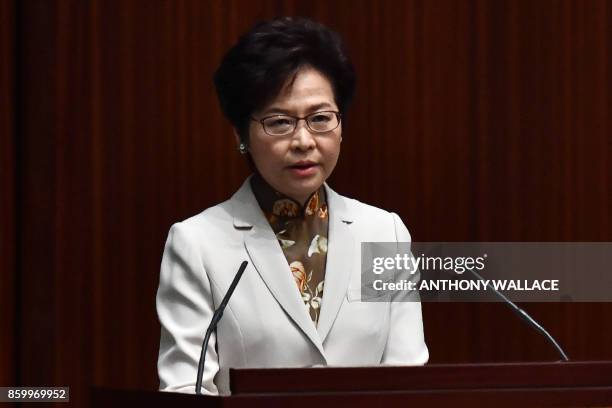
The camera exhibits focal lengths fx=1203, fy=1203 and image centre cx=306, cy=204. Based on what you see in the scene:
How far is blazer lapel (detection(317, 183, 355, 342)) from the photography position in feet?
7.82

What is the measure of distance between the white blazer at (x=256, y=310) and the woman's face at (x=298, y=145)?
4.2 inches

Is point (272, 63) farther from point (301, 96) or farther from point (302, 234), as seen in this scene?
point (302, 234)

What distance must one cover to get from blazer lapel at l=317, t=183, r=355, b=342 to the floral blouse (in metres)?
0.02

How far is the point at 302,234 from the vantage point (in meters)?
2.47

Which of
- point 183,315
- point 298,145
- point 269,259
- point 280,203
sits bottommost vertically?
point 183,315

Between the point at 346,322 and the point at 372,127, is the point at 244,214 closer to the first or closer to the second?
the point at 346,322

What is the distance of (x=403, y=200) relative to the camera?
10.3 feet

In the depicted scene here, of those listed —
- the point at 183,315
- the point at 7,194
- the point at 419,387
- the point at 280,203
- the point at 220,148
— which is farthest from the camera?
the point at 220,148

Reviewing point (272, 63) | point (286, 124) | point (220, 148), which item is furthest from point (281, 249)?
point (220, 148)

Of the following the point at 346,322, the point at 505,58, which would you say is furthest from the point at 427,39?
the point at 346,322

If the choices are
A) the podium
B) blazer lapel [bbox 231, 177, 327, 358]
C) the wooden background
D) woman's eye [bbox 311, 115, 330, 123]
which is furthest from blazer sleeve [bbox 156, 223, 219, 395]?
the wooden background

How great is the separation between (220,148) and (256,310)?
2.47 ft

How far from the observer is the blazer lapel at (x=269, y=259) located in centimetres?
235

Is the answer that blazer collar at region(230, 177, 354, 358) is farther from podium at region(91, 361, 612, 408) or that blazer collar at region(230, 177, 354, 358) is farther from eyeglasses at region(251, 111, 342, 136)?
podium at region(91, 361, 612, 408)
